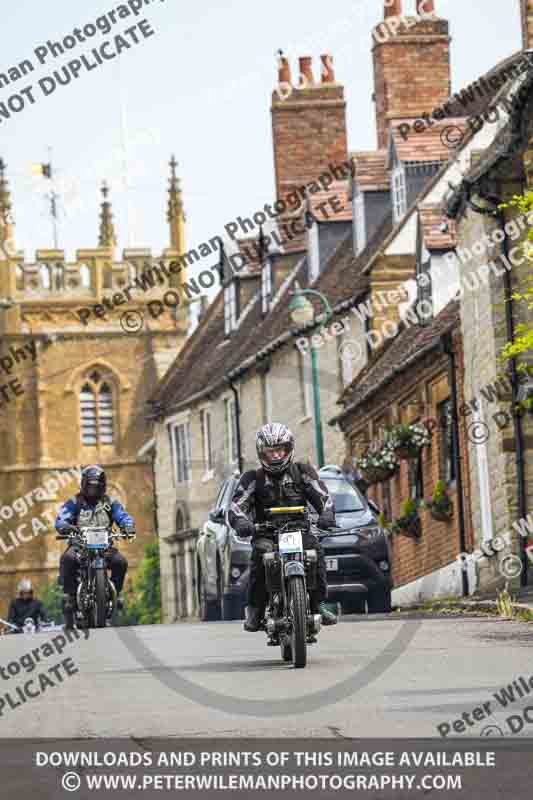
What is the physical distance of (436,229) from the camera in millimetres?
36531

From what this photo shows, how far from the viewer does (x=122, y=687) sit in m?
13.2

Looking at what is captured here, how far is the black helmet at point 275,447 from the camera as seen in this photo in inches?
566

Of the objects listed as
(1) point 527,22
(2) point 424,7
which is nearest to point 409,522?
(1) point 527,22

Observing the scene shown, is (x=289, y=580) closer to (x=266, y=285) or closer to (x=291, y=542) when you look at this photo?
(x=291, y=542)

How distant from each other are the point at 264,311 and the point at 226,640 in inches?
1480

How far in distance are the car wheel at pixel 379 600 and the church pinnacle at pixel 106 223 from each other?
85.1 metres

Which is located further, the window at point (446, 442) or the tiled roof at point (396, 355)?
the tiled roof at point (396, 355)

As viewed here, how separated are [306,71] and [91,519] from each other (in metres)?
33.7

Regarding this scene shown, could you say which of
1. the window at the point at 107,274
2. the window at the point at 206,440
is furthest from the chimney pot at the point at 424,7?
the window at the point at 107,274

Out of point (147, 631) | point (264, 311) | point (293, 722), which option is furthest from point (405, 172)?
point (293, 722)

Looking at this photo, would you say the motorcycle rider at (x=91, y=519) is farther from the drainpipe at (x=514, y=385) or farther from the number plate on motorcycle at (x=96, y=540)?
the drainpipe at (x=514, y=385)

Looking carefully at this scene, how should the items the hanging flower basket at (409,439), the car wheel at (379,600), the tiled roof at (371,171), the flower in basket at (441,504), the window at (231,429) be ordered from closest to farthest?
the car wheel at (379,600) < the flower in basket at (441,504) < the hanging flower basket at (409,439) < the tiled roof at (371,171) < the window at (231,429)

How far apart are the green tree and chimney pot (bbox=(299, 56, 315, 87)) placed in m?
39.2

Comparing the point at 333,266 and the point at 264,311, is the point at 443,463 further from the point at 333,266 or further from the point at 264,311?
the point at 264,311
